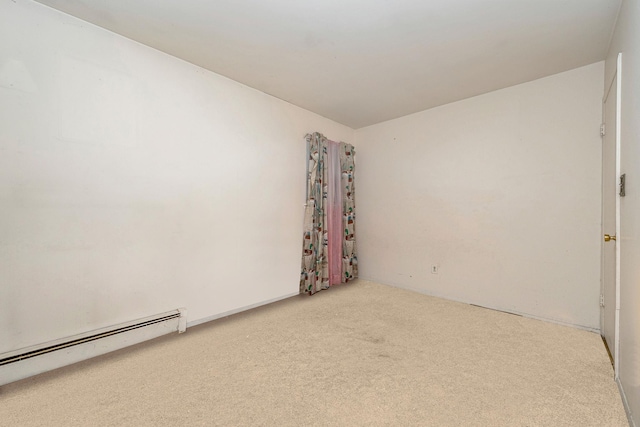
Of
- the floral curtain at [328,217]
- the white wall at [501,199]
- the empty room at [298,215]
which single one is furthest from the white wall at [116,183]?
the white wall at [501,199]

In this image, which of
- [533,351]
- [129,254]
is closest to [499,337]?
[533,351]

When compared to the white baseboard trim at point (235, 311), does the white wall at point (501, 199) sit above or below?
above

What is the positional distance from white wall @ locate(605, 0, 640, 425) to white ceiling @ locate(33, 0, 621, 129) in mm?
392

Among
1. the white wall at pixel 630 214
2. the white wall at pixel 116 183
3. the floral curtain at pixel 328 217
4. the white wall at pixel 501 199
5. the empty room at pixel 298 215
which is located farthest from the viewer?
the floral curtain at pixel 328 217

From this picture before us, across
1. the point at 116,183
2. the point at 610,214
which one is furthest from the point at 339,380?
the point at 610,214

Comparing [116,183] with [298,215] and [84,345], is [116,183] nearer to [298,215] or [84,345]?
[84,345]

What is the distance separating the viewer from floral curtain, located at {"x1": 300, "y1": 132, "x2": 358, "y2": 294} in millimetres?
3141

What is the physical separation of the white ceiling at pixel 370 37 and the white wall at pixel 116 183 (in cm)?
24

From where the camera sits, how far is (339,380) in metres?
1.54

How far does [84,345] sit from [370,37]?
2873 mm

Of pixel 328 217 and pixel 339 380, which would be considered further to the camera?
pixel 328 217

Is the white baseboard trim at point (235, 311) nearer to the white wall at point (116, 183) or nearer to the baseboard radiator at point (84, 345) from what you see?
the white wall at point (116, 183)

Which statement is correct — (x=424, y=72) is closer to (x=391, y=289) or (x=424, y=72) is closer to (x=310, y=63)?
(x=310, y=63)

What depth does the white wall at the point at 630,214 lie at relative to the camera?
1.19 m
